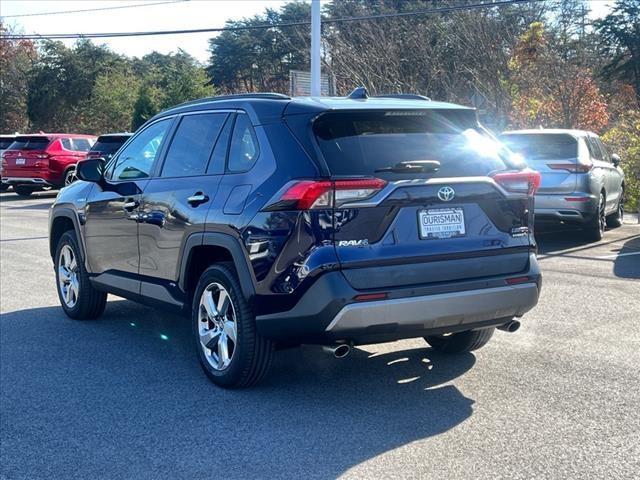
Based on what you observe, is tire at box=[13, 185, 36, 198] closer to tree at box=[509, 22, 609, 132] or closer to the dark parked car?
the dark parked car

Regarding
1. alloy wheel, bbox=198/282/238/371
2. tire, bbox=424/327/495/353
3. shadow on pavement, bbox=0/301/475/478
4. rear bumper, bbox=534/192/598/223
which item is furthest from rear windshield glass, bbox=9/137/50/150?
tire, bbox=424/327/495/353

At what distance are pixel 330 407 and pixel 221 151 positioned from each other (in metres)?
1.87

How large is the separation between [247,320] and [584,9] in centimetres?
3280

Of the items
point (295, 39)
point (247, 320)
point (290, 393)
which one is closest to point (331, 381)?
point (290, 393)

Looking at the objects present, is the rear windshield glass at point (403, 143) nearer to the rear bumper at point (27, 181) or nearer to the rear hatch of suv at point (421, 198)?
the rear hatch of suv at point (421, 198)

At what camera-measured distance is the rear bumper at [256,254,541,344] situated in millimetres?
4477

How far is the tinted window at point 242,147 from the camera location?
5.07 m

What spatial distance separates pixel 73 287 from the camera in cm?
756

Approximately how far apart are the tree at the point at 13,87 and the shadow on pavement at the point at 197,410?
46876 millimetres

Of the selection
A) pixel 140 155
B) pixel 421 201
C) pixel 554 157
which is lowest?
pixel 554 157

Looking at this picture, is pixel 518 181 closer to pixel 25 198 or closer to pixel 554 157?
pixel 554 157

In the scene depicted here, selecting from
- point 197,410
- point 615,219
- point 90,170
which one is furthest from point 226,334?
point 615,219

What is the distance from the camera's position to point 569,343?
20.4 ft

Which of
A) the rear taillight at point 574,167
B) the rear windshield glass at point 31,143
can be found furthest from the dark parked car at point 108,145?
the rear taillight at point 574,167
